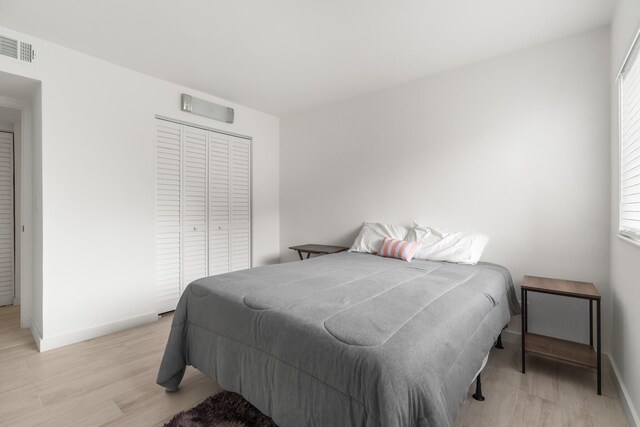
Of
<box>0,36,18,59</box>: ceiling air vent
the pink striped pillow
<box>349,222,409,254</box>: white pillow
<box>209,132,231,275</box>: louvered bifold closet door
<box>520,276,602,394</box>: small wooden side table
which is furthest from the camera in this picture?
<box>209,132,231,275</box>: louvered bifold closet door

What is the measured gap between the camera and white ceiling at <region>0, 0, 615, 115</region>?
79.9 inches

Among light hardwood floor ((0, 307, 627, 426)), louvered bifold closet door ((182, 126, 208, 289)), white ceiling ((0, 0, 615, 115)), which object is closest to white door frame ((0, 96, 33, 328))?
light hardwood floor ((0, 307, 627, 426))

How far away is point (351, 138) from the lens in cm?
369

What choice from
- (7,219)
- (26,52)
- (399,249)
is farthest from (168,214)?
(399,249)

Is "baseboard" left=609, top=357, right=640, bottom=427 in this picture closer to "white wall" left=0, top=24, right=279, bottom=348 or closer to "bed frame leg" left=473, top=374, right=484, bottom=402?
"bed frame leg" left=473, top=374, right=484, bottom=402

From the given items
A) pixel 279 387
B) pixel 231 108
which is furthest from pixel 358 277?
pixel 231 108

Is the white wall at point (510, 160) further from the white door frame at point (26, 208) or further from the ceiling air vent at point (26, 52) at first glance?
the white door frame at point (26, 208)

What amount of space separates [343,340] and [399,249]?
175 centimetres

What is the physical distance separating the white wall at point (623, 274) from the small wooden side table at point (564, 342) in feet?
0.40

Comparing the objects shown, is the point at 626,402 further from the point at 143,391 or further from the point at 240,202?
the point at 240,202

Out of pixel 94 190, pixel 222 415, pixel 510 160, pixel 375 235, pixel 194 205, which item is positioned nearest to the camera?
pixel 222 415

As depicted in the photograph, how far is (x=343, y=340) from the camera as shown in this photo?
116 cm

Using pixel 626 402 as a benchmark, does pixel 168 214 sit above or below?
above

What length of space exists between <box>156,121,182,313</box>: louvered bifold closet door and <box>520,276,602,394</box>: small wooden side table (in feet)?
10.8
